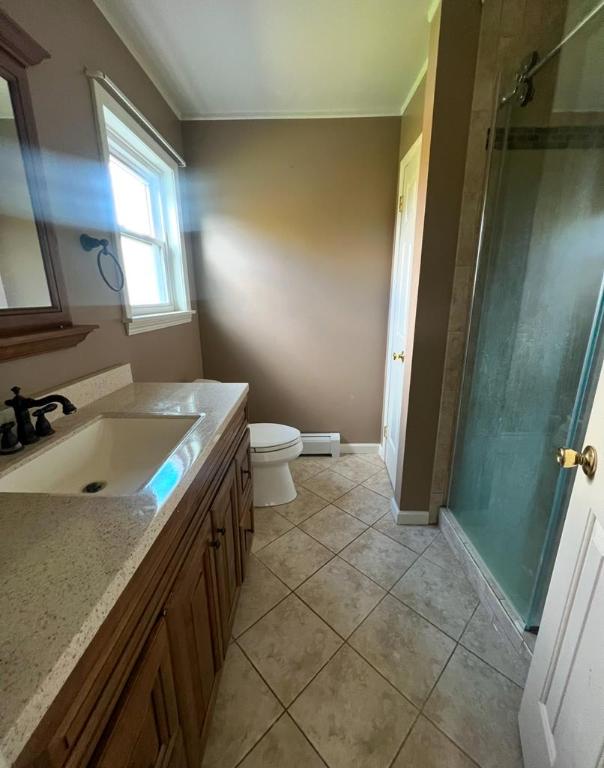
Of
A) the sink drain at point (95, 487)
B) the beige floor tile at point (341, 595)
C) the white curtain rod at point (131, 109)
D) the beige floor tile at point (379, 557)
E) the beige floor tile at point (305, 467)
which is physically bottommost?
the beige floor tile at point (305, 467)

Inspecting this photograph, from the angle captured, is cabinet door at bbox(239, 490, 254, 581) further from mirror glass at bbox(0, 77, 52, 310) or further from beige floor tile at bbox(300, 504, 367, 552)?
mirror glass at bbox(0, 77, 52, 310)

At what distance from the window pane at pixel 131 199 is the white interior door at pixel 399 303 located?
1535 mm

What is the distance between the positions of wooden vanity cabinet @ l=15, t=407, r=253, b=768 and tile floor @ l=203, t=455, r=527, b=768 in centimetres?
18

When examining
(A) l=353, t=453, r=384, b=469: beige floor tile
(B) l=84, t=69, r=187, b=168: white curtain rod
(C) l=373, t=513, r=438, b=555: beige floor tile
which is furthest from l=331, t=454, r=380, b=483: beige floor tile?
(B) l=84, t=69, r=187, b=168: white curtain rod

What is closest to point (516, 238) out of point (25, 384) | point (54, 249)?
point (54, 249)

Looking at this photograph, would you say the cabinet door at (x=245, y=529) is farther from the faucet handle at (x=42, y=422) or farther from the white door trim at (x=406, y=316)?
the white door trim at (x=406, y=316)

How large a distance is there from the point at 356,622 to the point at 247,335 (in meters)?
1.86

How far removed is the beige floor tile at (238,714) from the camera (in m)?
0.95

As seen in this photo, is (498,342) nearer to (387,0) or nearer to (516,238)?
(516,238)

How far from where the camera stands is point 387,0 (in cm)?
133

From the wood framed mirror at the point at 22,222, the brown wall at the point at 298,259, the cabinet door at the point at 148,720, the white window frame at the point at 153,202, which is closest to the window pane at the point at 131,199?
the white window frame at the point at 153,202

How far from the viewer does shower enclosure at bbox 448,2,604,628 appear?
99cm

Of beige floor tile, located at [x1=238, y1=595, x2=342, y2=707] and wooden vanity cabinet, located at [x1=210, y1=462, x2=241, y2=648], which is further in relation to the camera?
beige floor tile, located at [x1=238, y1=595, x2=342, y2=707]

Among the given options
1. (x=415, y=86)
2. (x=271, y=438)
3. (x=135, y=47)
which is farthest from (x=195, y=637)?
(x=415, y=86)
